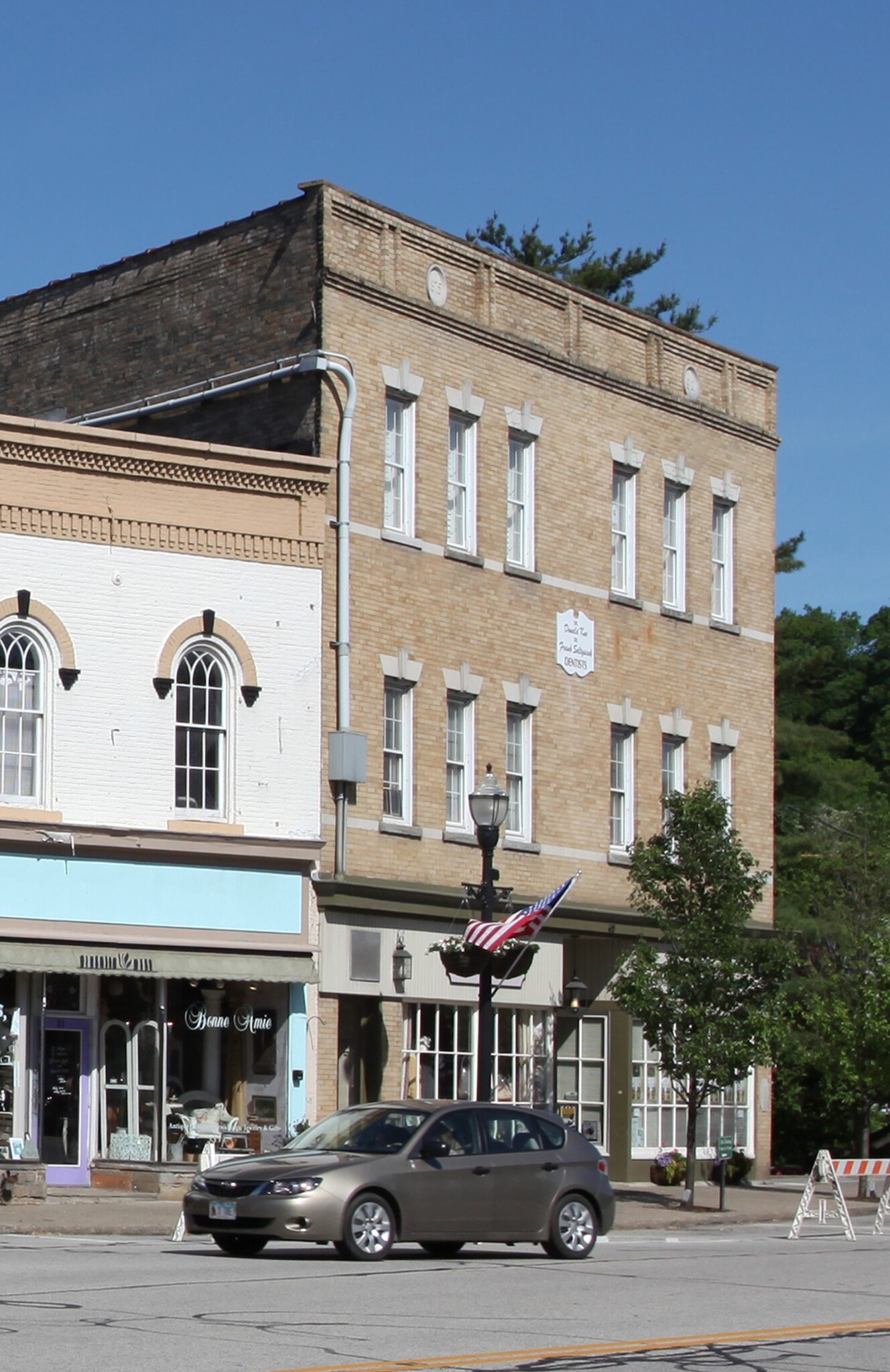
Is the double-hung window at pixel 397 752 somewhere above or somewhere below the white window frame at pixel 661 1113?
above

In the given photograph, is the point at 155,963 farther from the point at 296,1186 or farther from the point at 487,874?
Answer: the point at 296,1186

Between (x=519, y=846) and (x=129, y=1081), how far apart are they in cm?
731

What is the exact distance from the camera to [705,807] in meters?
30.3

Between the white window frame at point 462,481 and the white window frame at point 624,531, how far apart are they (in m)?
3.38

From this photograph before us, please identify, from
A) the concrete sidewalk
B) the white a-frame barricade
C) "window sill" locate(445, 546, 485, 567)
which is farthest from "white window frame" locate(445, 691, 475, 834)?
the white a-frame barricade

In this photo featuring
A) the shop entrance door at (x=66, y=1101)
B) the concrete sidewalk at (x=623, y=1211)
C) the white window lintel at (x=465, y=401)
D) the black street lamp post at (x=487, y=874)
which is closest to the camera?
the concrete sidewalk at (x=623, y=1211)

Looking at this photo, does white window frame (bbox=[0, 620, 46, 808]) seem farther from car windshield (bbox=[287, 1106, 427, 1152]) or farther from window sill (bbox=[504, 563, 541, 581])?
car windshield (bbox=[287, 1106, 427, 1152])

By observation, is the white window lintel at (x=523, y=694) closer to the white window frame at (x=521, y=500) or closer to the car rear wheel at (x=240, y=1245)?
the white window frame at (x=521, y=500)

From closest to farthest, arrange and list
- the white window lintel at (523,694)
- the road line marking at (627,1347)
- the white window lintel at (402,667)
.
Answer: the road line marking at (627,1347), the white window lintel at (402,667), the white window lintel at (523,694)

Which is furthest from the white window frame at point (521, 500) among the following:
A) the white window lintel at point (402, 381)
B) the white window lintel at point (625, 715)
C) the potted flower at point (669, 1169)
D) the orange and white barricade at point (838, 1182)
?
the orange and white barricade at point (838, 1182)

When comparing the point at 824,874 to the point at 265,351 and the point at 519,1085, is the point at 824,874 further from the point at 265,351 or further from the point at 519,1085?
the point at 265,351

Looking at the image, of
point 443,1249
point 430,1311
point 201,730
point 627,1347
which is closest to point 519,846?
point 201,730

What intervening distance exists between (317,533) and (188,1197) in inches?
519

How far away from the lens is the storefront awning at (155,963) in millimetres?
26547
